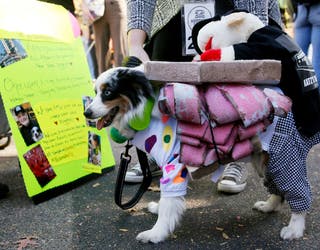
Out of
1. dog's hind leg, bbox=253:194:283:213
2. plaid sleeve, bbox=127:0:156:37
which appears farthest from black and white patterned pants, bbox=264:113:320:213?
plaid sleeve, bbox=127:0:156:37

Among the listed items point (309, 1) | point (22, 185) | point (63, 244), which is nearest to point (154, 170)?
point (22, 185)

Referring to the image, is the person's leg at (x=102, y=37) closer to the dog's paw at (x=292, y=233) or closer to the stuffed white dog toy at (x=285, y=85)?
the stuffed white dog toy at (x=285, y=85)

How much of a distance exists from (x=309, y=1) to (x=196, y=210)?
287cm

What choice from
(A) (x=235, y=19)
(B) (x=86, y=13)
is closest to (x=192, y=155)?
(A) (x=235, y=19)

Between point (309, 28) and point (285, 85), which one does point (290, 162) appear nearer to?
point (285, 85)

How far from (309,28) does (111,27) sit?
2.23 meters

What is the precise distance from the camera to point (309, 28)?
16.3ft

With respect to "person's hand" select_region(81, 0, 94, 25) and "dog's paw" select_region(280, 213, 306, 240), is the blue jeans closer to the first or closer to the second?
"person's hand" select_region(81, 0, 94, 25)

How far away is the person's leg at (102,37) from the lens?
17.6 ft

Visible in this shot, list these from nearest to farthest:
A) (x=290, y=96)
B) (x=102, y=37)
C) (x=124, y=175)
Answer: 1. (x=290, y=96)
2. (x=124, y=175)
3. (x=102, y=37)

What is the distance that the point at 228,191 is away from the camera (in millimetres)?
2957

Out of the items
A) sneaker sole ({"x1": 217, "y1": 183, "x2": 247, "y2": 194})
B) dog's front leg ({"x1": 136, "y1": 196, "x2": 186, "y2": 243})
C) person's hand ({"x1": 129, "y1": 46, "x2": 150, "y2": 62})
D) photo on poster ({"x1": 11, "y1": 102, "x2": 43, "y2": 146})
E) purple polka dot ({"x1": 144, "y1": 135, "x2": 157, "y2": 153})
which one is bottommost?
sneaker sole ({"x1": 217, "y1": 183, "x2": 247, "y2": 194})

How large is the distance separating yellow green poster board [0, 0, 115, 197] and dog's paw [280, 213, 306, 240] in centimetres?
142

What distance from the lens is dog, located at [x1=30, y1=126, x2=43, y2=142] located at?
9.33ft
